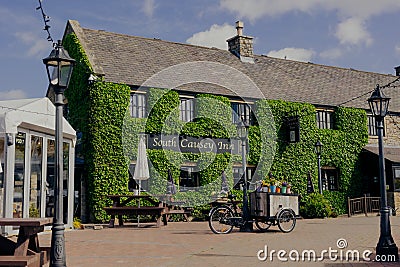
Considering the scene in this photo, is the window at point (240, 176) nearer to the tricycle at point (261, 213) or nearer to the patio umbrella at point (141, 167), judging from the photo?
the patio umbrella at point (141, 167)

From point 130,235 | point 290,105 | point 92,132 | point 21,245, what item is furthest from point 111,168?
point 21,245

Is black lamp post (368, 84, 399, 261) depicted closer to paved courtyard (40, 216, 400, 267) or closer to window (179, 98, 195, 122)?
paved courtyard (40, 216, 400, 267)

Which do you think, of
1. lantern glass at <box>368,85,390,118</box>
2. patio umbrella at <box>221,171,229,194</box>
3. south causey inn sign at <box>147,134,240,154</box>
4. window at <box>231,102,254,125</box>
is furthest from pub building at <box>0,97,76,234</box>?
window at <box>231,102,254,125</box>

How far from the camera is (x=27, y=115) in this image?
39.9 feet

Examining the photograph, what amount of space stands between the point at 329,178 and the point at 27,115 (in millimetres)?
15736

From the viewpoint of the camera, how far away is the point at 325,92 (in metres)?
24.6

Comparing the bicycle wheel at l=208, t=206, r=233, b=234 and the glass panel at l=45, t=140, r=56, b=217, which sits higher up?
the glass panel at l=45, t=140, r=56, b=217

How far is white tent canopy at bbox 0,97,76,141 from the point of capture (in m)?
11.4

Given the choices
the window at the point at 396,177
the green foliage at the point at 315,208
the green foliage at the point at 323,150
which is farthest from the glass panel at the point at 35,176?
the window at the point at 396,177

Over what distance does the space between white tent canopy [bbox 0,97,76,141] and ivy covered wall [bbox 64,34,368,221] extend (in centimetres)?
413

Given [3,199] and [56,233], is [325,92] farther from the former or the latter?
[56,233]

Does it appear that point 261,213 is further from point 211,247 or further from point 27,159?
point 27,159

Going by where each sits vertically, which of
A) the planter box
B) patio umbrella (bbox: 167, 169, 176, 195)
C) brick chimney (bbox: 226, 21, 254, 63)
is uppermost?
brick chimney (bbox: 226, 21, 254, 63)
